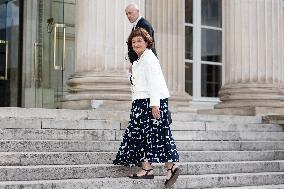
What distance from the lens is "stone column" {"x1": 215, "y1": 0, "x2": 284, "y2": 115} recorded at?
41.5 feet

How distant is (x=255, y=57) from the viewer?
41.7 feet

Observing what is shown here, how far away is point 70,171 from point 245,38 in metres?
6.78

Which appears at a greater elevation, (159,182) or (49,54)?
(49,54)

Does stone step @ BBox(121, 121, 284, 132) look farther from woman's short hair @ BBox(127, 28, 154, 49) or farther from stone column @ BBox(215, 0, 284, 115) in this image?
woman's short hair @ BBox(127, 28, 154, 49)

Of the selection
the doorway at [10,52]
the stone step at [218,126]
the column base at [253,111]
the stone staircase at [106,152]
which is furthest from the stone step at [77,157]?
the doorway at [10,52]

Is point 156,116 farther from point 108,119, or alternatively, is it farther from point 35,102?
point 35,102

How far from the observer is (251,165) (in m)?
8.80

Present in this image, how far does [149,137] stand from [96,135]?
1652 mm

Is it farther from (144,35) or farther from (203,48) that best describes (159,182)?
(203,48)

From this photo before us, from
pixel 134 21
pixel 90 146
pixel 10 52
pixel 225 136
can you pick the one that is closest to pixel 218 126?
pixel 225 136

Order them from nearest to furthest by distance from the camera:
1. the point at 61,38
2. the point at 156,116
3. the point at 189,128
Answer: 1. the point at 156,116
2. the point at 189,128
3. the point at 61,38

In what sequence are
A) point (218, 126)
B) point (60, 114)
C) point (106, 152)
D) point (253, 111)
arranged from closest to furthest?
point (106, 152) → point (60, 114) → point (218, 126) → point (253, 111)

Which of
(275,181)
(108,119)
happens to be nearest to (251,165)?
(275,181)

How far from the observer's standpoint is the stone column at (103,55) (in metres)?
10.0
